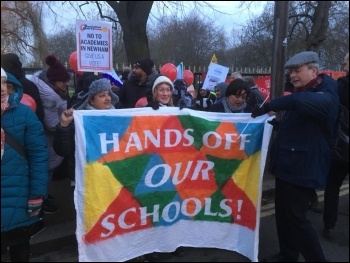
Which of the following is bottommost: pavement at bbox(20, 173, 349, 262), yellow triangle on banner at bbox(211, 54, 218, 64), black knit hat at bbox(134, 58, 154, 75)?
pavement at bbox(20, 173, 349, 262)

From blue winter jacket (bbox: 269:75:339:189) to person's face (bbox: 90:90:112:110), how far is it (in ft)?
4.48

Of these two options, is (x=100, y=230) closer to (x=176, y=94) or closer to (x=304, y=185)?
(x=304, y=185)

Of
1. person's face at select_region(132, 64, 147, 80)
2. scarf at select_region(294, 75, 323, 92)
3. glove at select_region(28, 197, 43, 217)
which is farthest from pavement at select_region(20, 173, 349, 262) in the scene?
person's face at select_region(132, 64, 147, 80)

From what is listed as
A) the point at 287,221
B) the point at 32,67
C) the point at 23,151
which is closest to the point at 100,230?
the point at 23,151

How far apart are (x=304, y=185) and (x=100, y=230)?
1599 mm

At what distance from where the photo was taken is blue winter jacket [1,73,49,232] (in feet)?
8.35

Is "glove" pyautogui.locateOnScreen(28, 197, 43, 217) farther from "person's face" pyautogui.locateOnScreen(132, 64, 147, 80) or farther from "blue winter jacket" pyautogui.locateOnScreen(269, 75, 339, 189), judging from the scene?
"person's face" pyautogui.locateOnScreen(132, 64, 147, 80)

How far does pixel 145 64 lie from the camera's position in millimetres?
4891

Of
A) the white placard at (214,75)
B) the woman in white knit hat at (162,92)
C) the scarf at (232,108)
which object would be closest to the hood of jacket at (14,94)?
the woman in white knit hat at (162,92)

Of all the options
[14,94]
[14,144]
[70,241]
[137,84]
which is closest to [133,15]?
[14,94]

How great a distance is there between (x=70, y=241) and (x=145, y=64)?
229cm

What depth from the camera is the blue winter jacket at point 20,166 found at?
8.35ft

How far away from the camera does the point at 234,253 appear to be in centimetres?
345

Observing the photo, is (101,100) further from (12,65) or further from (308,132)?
(308,132)
